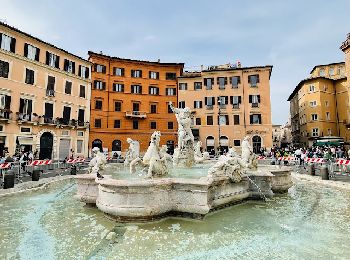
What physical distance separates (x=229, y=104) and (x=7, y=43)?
1177 inches

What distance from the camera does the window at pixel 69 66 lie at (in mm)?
31783

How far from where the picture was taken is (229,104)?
39.2 meters

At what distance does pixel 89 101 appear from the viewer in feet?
115

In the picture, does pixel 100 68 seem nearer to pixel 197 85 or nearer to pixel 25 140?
pixel 197 85

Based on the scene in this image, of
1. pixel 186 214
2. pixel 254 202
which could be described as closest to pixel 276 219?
pixel 254 202

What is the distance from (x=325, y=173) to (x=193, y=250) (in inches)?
436

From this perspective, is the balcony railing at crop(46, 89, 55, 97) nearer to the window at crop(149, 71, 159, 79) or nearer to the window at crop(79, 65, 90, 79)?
the window at crop(79, 65, 90, 79)

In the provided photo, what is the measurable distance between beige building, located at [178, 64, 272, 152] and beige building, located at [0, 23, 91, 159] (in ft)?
52.7

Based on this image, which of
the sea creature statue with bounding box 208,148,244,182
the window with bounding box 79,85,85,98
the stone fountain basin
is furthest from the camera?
the window with bounding box 79,85,85,98

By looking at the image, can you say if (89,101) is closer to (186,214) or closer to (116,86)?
(116,86)

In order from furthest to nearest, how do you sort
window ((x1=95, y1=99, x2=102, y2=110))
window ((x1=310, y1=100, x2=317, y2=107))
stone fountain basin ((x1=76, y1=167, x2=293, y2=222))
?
window ((x1=310, y1=100, x2=317, y2=107)), window ((x1=95, y1=99, x2=102, y2=110)), stone fountain basin ((x1=76, y1=167, x2=293, y2=222))

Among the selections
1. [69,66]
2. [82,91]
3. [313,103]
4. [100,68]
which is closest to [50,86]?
[69,66]

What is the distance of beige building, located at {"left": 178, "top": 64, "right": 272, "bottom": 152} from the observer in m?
Result: 38.1

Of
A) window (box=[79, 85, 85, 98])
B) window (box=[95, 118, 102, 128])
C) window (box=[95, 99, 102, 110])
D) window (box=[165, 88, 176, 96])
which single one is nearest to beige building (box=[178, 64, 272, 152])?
window (box=[165, 88, 176, 96])
